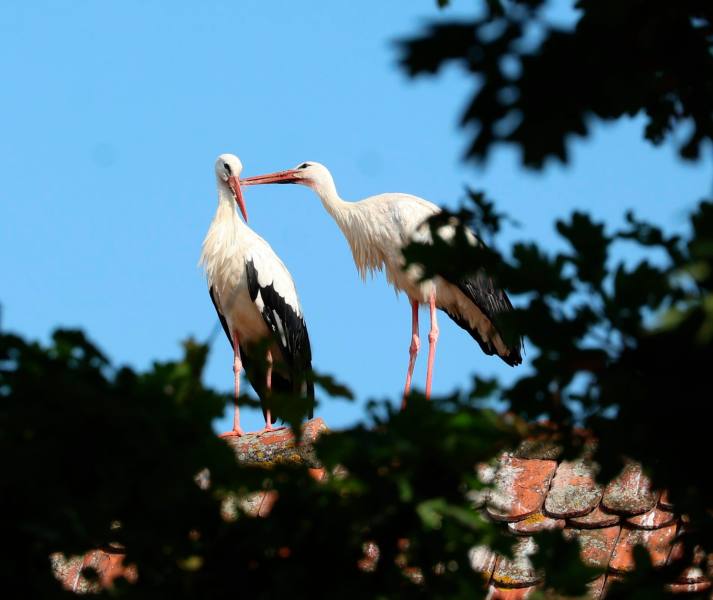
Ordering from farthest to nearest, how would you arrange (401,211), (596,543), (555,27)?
1. (401,211)
2. (596,543)
3. (555,27)

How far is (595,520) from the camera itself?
493cm

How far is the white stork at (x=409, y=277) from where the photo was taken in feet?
33.0

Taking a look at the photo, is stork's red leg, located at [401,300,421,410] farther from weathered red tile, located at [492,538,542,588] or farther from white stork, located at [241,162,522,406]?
weathered red tile, located at [492,538,542,588]

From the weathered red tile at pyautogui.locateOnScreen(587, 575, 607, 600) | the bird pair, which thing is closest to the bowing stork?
the bird pair

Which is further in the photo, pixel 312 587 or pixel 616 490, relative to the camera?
pixel 616 490

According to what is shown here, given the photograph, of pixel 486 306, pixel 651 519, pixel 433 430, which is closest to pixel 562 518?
pixel 651 519

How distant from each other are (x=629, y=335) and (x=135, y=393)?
0.90 meters

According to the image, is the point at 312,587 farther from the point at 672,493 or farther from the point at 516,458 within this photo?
the point at 516,458

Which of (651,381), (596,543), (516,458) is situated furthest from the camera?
(516,458)

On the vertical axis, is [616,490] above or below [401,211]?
below

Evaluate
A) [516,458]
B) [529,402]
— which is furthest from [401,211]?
[529,402]

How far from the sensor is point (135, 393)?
2.52m

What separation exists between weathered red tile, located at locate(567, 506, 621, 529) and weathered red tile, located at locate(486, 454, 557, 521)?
18 cm

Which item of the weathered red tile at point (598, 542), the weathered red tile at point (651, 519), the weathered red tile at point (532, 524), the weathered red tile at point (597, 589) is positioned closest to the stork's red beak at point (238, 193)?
the weathered red tile at point (532, 524)
